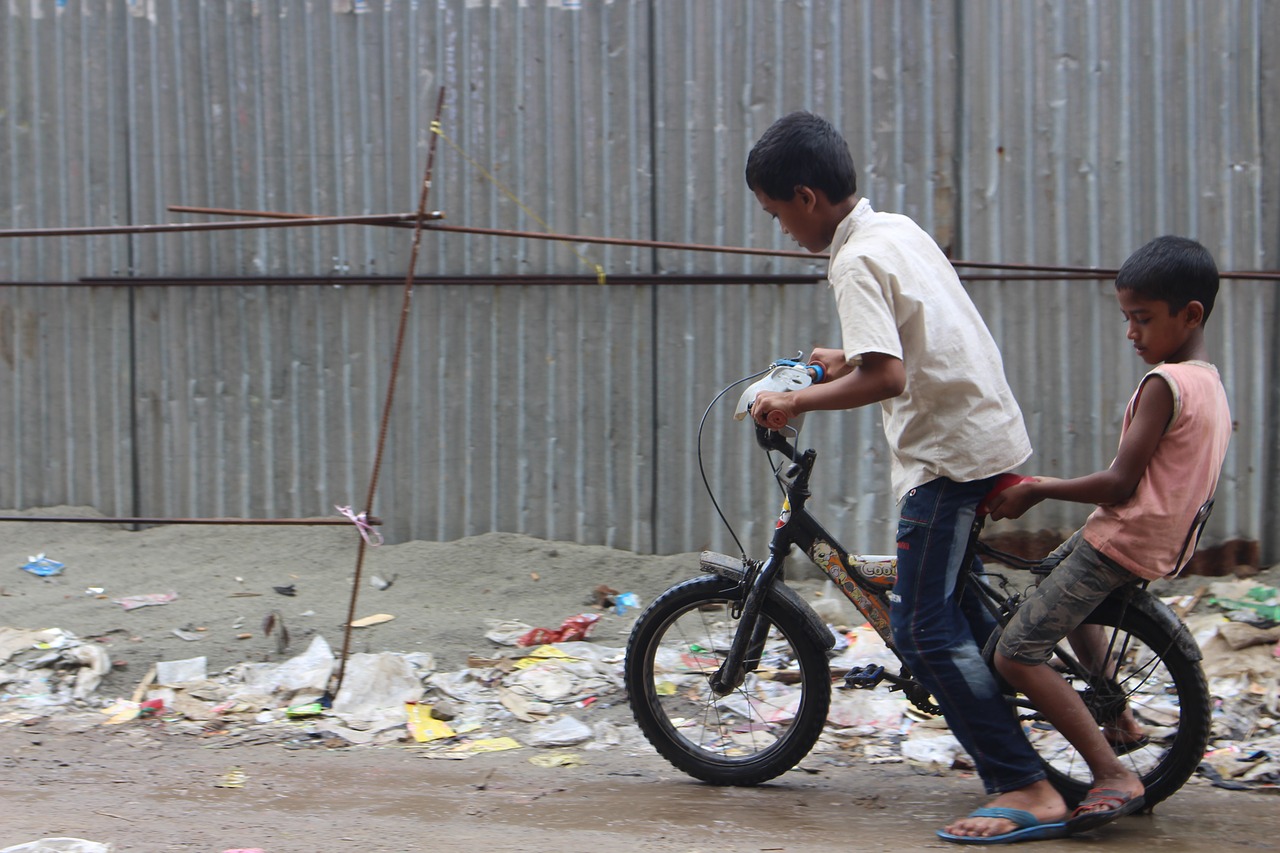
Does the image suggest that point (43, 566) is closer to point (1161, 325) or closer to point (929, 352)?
point (929, 352)

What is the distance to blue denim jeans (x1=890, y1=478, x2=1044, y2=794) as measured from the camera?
316 centimetres

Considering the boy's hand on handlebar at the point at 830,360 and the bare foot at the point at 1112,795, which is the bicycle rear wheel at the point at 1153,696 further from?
the boy's hand on handlebar at the point at 830,360

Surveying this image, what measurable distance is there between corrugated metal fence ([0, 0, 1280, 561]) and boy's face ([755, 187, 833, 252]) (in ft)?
7.64

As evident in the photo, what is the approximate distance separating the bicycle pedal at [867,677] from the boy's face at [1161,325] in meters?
1.18

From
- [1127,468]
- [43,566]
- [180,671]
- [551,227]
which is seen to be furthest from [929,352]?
[43,566]

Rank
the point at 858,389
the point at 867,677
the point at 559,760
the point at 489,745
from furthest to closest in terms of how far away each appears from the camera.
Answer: the point at 489,745, the point at 559,760, the point at 867,677, the point at 858,389

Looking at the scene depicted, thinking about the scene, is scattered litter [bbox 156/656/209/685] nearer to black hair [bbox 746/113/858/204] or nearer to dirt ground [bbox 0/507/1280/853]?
dirt ground [bbox 0/507/1280/853]

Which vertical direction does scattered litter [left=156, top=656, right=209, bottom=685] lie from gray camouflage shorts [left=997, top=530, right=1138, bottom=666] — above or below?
below

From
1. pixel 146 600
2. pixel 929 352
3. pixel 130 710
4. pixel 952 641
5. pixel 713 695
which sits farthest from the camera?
pixel 146 600

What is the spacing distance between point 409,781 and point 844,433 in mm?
2750

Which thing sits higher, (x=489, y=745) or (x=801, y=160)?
(x=801, y=160)

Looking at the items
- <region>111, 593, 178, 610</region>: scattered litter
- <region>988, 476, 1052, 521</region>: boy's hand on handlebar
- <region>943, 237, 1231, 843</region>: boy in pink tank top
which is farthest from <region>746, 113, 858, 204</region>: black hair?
<region>111, 593, 178, 610</region>: scattered litter

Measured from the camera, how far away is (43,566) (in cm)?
570

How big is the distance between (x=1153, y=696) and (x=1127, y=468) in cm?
92
